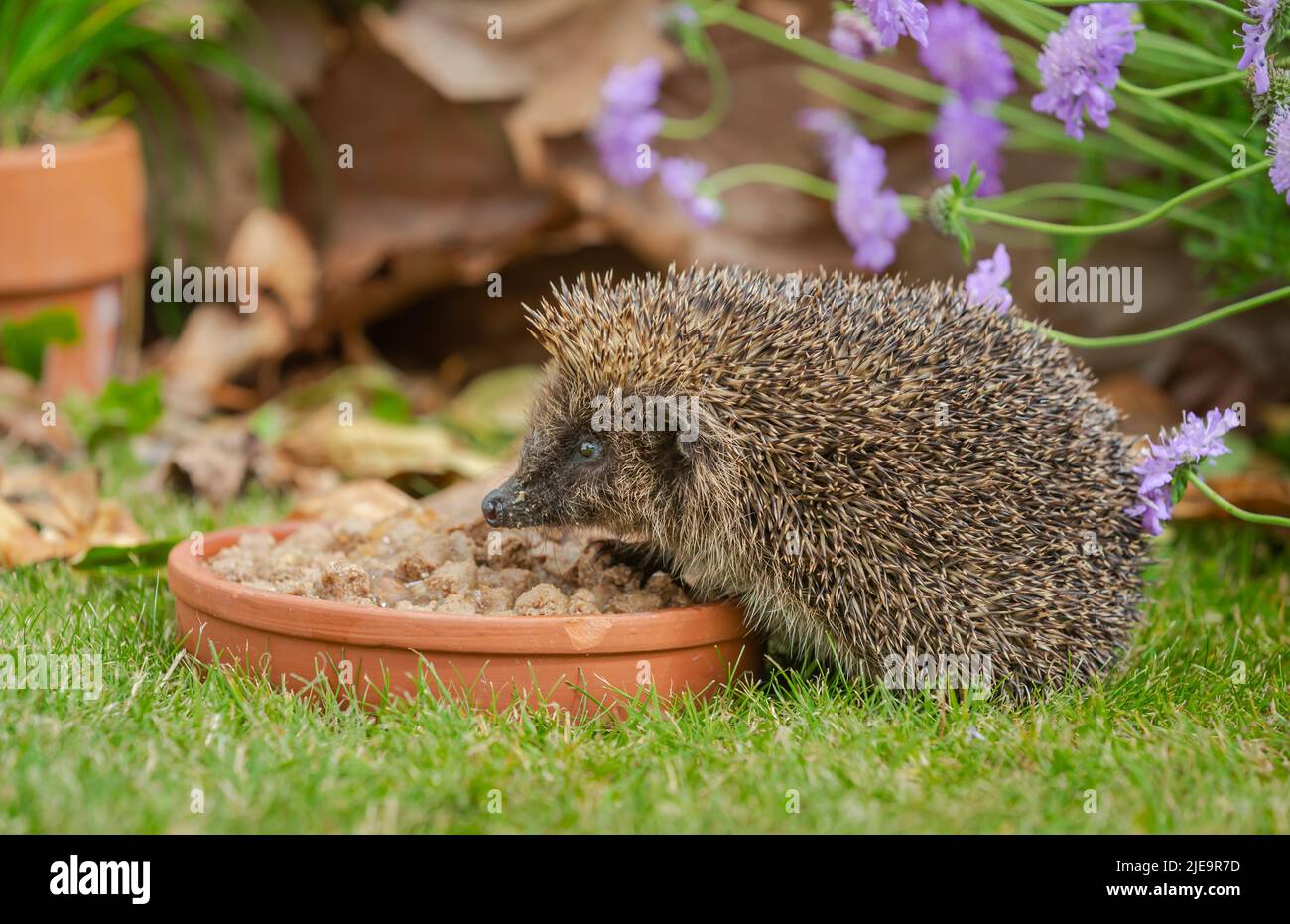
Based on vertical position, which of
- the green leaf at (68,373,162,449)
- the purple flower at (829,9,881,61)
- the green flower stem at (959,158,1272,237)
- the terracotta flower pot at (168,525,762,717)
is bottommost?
the terracotta flower pot at (168,525,762,717)

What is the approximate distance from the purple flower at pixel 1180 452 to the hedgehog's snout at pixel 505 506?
1.56 m

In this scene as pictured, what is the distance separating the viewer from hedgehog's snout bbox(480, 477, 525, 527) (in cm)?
359

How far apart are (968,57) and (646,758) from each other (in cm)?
A: 286

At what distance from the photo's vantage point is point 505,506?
3596 millimetres

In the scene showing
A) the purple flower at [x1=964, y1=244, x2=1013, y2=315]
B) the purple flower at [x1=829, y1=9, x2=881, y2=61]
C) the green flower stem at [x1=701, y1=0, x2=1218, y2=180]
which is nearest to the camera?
the purple flower at [x1=964, y1=244, x2=1013, y2=315]

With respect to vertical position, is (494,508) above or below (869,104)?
below

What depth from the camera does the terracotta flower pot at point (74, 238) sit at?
600cm

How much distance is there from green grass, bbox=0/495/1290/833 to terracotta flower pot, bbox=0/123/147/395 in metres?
2.72

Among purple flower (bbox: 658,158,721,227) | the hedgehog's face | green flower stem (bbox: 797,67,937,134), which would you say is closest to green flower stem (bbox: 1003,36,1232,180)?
green flower stem (bbox: 797,67,937,134)

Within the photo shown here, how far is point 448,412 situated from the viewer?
6.58 meters

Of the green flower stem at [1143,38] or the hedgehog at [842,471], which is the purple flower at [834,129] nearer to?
the green flower stem at [1143,38]

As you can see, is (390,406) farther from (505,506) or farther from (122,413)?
(505,506)

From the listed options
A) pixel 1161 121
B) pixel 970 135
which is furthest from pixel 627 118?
pixel 1161 121

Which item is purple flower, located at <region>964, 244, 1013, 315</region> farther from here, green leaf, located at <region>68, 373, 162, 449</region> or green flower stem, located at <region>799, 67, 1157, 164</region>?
green leaf, located at <region>68, 373, 162, 449</region>
